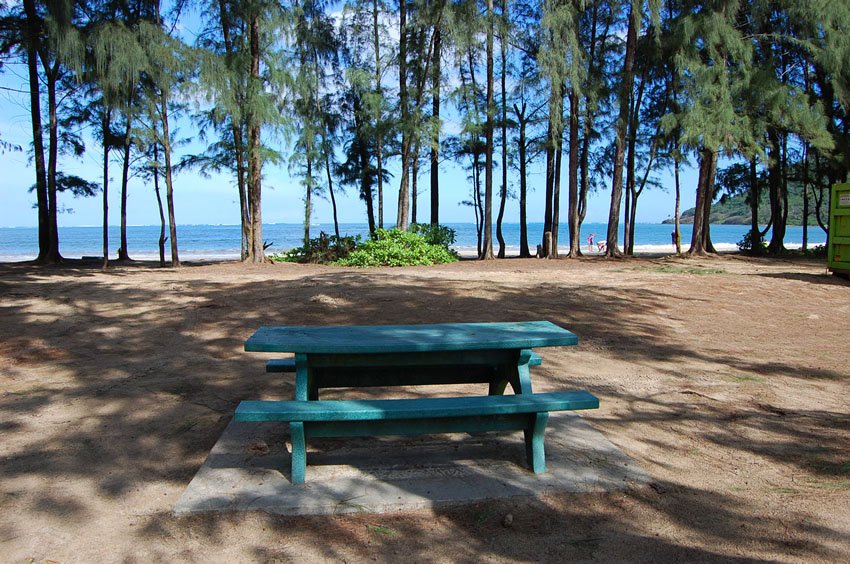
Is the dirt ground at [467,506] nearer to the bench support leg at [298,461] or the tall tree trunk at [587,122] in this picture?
the bench support leg at [298,461]

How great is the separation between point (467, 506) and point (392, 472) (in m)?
0.45

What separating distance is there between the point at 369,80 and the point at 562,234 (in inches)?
2246

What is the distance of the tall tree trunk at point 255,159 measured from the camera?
630 inches

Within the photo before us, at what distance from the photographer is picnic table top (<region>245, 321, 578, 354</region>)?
2623 mm

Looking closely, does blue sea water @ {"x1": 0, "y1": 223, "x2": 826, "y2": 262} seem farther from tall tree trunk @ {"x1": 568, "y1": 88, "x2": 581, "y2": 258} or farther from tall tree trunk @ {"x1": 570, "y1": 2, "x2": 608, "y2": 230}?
tall tree trunk @ {"x1": 568, "y1": 88, "x2": 581, "y2": 258}

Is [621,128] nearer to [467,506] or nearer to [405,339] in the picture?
[405,339]

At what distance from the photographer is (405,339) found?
2855mm

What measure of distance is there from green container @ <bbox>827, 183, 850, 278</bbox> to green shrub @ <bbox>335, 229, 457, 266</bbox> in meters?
9.16

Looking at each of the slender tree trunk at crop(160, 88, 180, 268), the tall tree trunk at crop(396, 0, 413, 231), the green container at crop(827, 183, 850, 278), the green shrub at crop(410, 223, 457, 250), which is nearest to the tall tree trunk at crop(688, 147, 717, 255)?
the green container at crop(827, 183, 850, 278)

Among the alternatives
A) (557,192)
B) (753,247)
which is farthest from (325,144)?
(753,247)

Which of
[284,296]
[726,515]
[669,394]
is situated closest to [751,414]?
[669,394]

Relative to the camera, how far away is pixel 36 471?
2.82m

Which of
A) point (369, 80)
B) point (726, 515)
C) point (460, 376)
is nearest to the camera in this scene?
point (726, 515)

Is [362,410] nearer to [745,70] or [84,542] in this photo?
[84,542]
